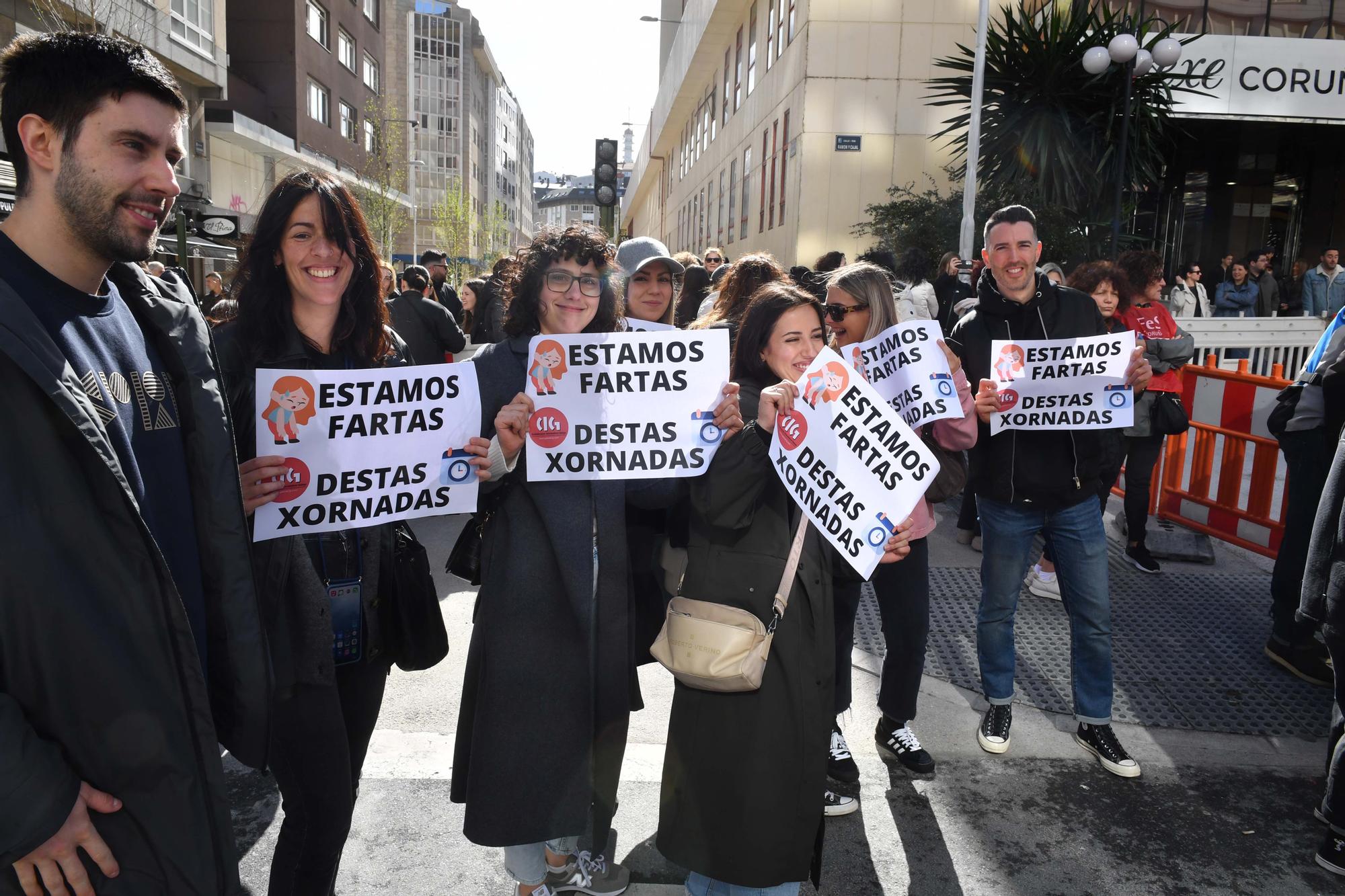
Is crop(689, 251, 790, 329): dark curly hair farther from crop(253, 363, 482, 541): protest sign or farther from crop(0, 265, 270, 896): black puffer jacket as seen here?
crop(0, 265, 270, 896): black puffer jacket

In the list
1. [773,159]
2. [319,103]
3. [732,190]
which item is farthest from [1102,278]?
[319,103]

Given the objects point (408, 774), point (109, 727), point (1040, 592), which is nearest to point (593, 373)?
point (109, 727)

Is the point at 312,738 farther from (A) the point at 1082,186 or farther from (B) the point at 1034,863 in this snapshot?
(A) the point at 1082,186

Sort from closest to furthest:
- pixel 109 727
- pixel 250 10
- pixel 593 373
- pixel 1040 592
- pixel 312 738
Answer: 1. pixel 109 727
2. pixel 312 738
3. pixel 593 373
4. pixel 1040 592
5. pixel 250 10

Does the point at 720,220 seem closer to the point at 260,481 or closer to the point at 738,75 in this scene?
the point at 738,75

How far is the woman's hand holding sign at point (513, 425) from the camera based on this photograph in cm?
254

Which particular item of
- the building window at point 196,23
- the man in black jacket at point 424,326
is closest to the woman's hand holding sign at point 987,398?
the man in black jacket at point 424,326

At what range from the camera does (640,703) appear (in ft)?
9.26

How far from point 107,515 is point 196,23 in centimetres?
2606

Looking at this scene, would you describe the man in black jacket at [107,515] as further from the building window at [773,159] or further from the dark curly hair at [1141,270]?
the building window at [773,159]

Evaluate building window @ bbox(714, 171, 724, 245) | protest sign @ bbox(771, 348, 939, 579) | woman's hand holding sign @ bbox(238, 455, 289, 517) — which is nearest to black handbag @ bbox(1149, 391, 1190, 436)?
protest sign @ bbox(771, 348, 939, 579)

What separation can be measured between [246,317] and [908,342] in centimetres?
218

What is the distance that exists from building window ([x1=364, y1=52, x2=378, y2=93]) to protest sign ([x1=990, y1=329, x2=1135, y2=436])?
43.1 metres

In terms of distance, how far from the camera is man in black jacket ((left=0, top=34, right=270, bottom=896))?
4.62ft
